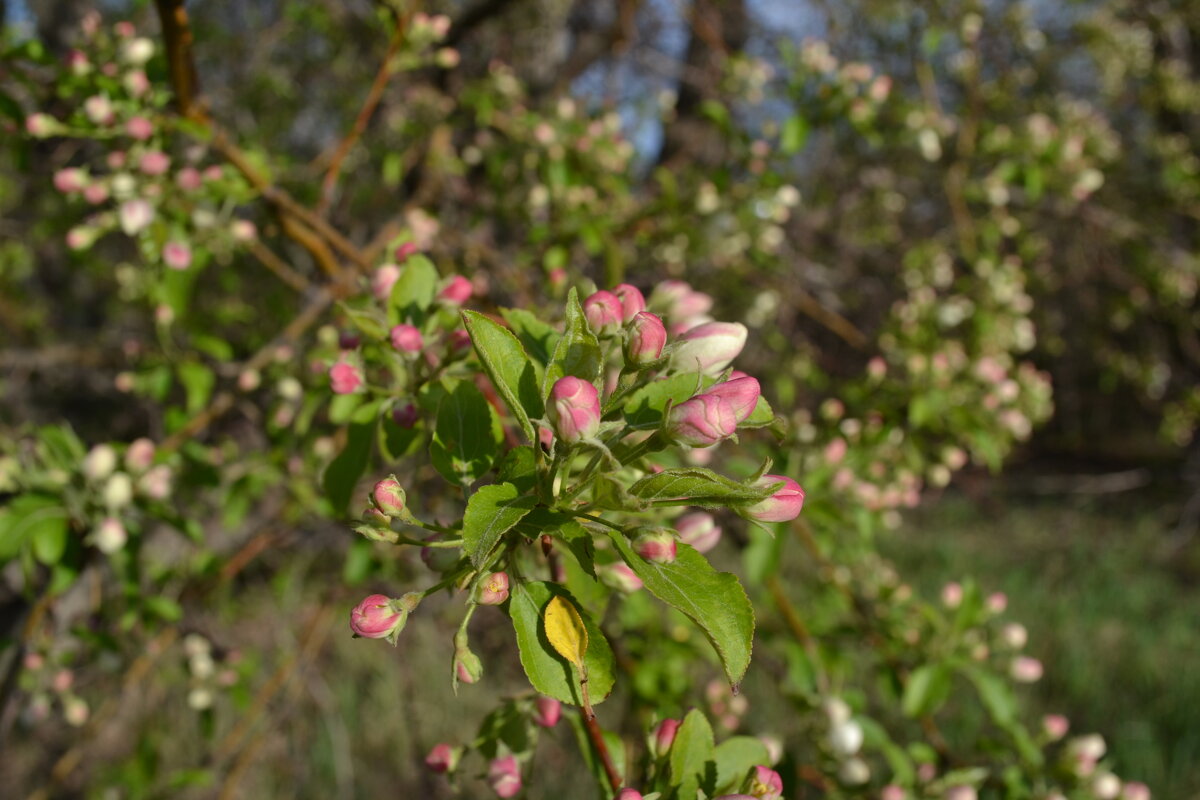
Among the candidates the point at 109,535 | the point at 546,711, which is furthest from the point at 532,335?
the point at 109,535

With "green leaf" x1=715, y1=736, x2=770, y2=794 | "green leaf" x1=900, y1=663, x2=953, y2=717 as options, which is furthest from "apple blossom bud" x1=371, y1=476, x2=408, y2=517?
"green leaf" x1=900, y1=663, x2=953, y2=717

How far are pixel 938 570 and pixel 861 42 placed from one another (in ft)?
10.7

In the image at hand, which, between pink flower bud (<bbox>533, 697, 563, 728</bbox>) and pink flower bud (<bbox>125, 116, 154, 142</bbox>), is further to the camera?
pink flower bud (<bbox>125, 116, 154, 142</bbox>)

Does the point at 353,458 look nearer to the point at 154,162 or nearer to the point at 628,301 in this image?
the point at 628,301

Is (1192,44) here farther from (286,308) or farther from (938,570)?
(286,308)

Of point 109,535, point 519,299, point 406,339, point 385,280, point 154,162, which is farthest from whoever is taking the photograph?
point 519,299

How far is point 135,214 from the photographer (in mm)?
1300

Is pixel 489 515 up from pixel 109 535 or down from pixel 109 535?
up

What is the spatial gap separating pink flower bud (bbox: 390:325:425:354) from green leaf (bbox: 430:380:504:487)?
115 millimetres

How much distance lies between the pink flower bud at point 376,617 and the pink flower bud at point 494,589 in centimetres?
7

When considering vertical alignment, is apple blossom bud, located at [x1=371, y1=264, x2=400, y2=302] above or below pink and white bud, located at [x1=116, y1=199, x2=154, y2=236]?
above

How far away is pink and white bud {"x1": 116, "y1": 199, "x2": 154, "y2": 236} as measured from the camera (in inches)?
51.0

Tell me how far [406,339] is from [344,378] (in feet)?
0.27

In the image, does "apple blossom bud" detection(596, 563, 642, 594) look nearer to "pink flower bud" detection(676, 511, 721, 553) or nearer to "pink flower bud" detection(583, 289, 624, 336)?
"pink flower bud" detection(676, 511, 721, 553)
